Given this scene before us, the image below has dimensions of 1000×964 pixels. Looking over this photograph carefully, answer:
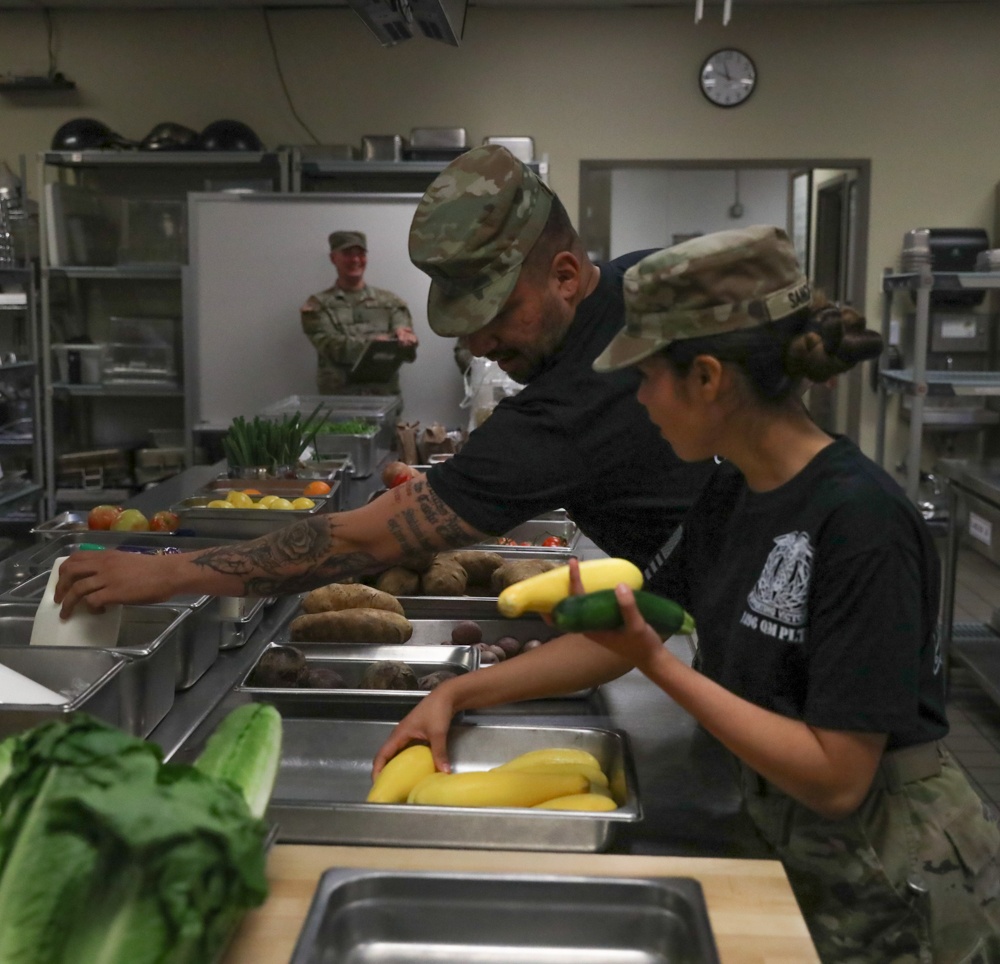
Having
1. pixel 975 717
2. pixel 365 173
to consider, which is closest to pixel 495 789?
pixel 975 717

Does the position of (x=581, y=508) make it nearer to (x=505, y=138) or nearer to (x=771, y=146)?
(x=505, y=138)

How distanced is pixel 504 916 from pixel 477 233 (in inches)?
39.6

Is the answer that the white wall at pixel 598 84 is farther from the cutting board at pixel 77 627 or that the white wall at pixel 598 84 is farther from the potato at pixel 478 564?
the cutting board at pixel 77 627

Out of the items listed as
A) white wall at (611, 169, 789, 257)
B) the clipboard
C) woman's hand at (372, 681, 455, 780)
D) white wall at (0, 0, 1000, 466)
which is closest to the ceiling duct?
woman's hand at (372, 681, 455, 780)

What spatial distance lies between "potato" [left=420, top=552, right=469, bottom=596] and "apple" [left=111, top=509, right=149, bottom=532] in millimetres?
749

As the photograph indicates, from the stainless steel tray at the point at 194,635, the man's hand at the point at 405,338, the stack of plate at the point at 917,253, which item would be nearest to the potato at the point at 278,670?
the stainless steel tray at the point at 194,635

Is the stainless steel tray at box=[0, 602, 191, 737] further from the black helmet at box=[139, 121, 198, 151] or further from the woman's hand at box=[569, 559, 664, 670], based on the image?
the black helmet at box=[139, 121, 198, 151]

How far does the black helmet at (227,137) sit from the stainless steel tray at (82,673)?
5782mm

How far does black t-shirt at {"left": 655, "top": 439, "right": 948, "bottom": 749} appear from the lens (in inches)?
48.1

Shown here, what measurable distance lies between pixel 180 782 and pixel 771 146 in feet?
23.5

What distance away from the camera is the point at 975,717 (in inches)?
177

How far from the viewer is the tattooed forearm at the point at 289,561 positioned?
5.74 ft

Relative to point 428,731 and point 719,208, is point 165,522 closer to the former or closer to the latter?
point 428,731

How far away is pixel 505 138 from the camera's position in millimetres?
6957
